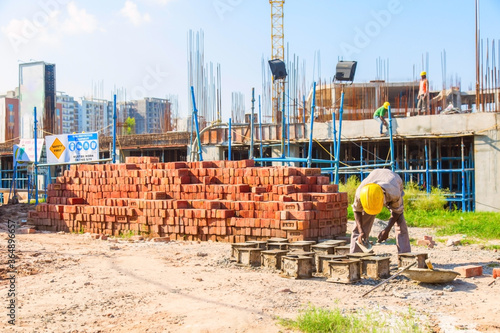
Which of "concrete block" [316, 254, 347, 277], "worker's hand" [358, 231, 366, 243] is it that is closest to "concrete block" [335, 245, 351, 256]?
"worker's hand" [358, 231, 366, 243]

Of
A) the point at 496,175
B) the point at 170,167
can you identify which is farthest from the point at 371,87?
the point at 170,167

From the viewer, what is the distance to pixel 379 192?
689 centimetres

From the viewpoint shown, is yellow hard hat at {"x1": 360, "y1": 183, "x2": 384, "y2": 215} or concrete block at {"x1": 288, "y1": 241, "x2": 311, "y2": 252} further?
concrete block at {"x1": 288, "y1": 241, "x2": 311, "y2": 252}

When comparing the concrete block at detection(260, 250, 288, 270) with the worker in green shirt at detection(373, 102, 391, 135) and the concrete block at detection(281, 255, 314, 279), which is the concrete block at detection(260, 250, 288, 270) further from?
the worker in green shirt at detection(373, 102, 391, 135)

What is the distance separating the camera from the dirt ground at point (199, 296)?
490cm

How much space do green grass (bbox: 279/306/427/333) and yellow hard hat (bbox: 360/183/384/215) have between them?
6.82 ft

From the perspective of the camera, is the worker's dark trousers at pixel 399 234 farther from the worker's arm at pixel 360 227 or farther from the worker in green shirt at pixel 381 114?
the worker in green shirt at pixel 381 114

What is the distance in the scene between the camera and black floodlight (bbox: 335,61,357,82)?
20469mm

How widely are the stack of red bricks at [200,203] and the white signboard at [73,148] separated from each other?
7.07ft

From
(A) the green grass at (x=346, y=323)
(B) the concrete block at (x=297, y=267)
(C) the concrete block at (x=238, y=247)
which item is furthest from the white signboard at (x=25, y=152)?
(A) the green grass at (x=346, y=323)

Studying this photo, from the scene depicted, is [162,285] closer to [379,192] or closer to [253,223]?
[379,192]

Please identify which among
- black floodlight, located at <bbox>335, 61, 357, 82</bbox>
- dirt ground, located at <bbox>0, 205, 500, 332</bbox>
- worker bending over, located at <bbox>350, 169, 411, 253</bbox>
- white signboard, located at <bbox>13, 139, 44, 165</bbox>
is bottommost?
dirt ground, located at <bbox>0, 205, 500, 332</bbox>

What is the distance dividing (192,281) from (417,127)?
12150 mm

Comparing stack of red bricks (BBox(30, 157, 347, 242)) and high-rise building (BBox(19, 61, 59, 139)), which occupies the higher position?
high-rise building (BBox(19, 61, 59, 139))
